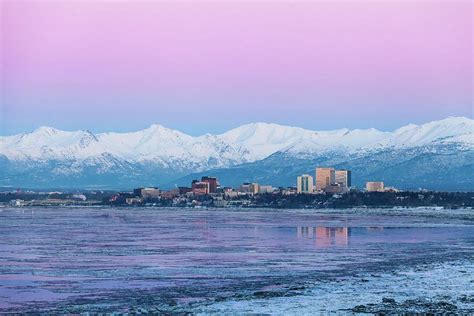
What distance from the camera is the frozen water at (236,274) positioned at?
31.9 metres

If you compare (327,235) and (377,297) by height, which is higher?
(327,235)

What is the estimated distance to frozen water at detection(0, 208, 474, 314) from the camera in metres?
31.9

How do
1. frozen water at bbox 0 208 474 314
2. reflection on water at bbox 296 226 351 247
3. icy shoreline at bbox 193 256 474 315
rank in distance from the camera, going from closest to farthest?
icy shoreline at bbox 193 256 474 315, frozen water at bbox 0 208 474 314, reflection on water at bbox 296 226 351 247

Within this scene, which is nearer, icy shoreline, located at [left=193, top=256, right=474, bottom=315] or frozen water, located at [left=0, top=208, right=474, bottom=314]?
icy shoreline, located at [left=193, top=256, right=474, bottom=315]

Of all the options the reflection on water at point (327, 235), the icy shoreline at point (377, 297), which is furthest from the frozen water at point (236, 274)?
the reflection on water at point (327, 235)

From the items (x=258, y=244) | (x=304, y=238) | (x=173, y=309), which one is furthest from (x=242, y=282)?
(x=304, y=238)

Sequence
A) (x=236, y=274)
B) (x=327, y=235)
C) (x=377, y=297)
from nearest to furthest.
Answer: (x=377, y=297) → (x=236, y=274) → (x=327, y=235)

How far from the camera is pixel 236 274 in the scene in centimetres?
4128

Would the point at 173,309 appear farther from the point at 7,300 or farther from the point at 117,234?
the point at 117,234

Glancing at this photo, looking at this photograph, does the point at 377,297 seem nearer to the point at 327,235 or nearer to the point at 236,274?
the point at 236,274

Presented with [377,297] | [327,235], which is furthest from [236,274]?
[327,235]

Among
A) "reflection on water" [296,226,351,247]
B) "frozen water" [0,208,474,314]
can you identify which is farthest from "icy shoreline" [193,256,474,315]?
"reflection on water" [296,226,351,247]

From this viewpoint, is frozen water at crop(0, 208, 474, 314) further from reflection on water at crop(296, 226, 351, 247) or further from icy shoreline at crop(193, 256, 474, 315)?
reflection on water at crop(296, 226, 351, 247)

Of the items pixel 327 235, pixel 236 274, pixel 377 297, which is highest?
pixel 327 235
